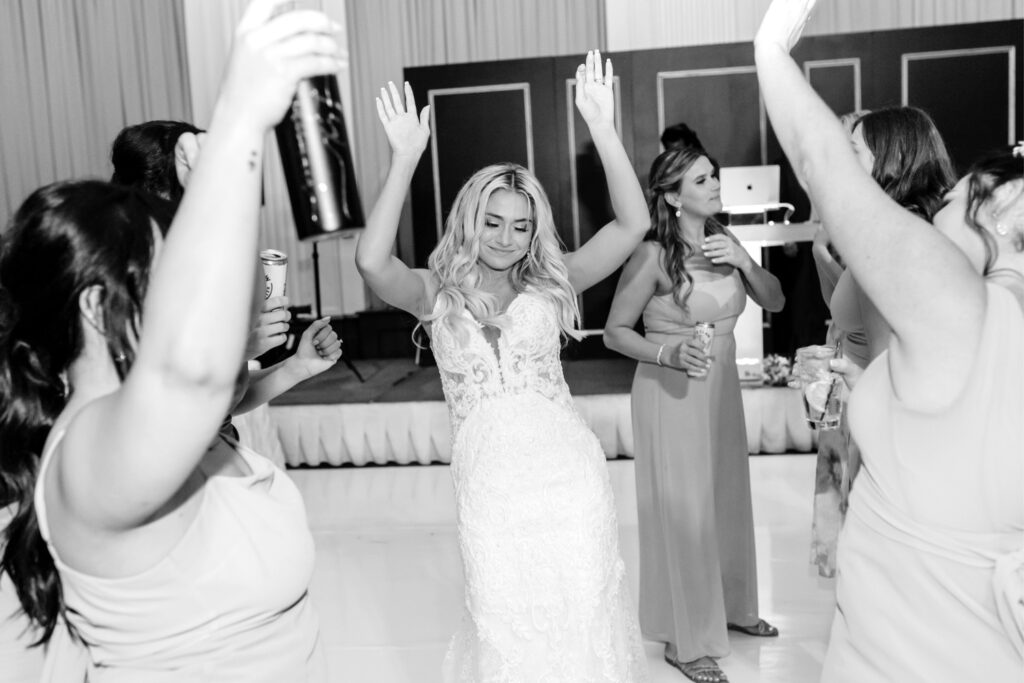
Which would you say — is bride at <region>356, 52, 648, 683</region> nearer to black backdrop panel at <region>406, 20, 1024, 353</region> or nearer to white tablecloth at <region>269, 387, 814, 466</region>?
white tablecloth at <region>269, 387, 814, 466</region>

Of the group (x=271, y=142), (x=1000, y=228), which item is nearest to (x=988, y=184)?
(x=1000, y=228)

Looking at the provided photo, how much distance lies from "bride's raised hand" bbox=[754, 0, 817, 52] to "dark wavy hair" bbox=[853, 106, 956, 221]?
1.32 m

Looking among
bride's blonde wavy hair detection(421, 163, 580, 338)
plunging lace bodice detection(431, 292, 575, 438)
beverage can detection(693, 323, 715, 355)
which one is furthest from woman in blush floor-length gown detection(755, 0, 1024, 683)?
beverage can detection(693, 323, 715, 355)

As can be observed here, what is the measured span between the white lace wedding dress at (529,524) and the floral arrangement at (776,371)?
3.68m

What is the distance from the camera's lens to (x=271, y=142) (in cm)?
911

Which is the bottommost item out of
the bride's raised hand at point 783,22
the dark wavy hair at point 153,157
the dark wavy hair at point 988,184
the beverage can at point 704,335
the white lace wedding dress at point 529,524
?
the white lace wedding dress at point 529,524

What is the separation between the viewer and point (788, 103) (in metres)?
1.26

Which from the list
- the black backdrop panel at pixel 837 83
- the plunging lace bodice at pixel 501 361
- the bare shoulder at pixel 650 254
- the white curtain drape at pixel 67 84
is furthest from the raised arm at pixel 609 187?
the white curtain drape at pixel 67 84

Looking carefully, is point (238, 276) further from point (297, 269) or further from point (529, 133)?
point (297, 269)

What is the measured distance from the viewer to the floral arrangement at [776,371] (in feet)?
20.4

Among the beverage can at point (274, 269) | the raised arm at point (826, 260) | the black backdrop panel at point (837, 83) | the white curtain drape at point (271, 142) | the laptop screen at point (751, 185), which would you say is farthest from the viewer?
the white curtain drape at point (271, 142)

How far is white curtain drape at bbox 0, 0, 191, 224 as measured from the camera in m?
7.72

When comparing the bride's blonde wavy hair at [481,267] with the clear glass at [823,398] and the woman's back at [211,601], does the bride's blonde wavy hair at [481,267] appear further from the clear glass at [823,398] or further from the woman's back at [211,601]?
the woman's back at [211,601]

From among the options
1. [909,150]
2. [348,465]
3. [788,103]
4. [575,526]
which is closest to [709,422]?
[575,526]
